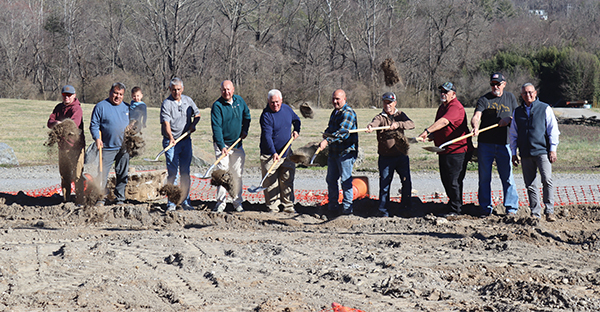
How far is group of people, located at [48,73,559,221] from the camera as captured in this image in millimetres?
7496

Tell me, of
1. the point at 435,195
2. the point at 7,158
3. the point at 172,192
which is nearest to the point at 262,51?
the point at 7,158

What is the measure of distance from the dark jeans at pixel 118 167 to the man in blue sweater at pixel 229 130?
4.73 ft

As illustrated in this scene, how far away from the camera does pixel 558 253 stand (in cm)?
599

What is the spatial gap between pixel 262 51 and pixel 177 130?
37.6 meters

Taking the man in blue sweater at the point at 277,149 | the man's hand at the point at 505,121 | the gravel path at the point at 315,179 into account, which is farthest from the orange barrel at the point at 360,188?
the man's hand at the point at 505,121

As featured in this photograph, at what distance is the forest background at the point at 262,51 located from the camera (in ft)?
137

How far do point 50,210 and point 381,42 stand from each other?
3834 centimetres

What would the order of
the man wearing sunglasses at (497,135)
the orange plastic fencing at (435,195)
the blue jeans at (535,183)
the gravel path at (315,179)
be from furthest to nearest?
the gravel path at (315,179) < the orange plastic fencing at (435,195) < the man wearing sunglasses at (497,135) < the blue jeans at (535,183)

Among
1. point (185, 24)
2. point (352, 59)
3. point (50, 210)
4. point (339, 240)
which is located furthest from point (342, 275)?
point (352, 59)

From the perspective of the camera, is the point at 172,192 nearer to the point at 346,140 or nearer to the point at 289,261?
the point at 346,140

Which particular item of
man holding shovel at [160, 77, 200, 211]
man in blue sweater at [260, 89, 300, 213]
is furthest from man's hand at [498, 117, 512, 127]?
man holding shovel at [160, 77, 200, 211]

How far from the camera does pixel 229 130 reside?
8.19m

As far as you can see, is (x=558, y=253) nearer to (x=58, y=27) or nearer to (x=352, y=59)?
(x=352, y=59)

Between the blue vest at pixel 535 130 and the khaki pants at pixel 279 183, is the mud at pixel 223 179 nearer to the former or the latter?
the khaki pants at pixel 279 183
